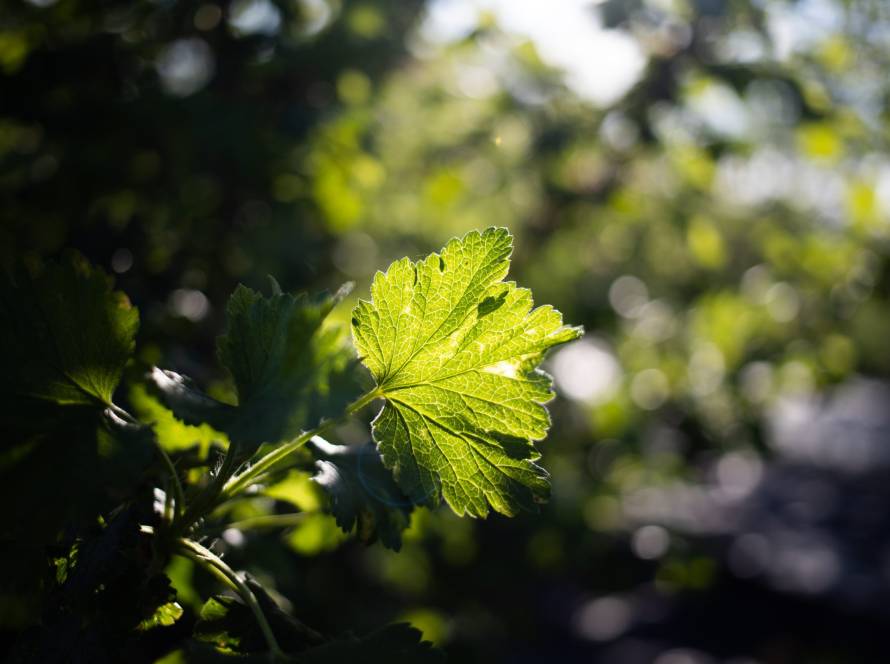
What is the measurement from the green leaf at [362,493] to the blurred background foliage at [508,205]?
27 centimetres

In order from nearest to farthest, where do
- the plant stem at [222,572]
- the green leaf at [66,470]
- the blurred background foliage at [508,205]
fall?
the green leaf at [66,470] < the plant stem at [222,572] < the blurred background foliage at [508,205]

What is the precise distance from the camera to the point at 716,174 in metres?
2.73

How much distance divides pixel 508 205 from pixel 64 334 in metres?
2.46

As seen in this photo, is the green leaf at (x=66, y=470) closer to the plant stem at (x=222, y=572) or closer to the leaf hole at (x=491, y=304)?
the plant stem at (x=222, y=572)

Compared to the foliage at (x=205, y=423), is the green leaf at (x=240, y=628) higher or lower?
lower

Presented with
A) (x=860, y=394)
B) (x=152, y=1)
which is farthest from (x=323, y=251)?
(x=860, y=394)

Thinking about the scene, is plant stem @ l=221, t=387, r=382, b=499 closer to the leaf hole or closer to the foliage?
the foliage

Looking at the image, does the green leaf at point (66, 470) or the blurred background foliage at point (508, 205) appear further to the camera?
the blurred background foliage at point (508, 205)

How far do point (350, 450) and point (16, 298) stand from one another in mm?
319

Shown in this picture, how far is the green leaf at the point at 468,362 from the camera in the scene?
634 millimetres

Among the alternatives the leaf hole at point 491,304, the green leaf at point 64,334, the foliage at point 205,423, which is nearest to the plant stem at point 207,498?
the foliage at point 205,423

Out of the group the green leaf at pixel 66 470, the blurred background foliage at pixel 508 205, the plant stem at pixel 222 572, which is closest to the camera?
the green leaf at pixel 66 470

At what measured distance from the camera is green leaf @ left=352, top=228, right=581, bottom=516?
634mm

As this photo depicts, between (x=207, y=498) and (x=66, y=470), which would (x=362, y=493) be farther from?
(x=66, y=470)
